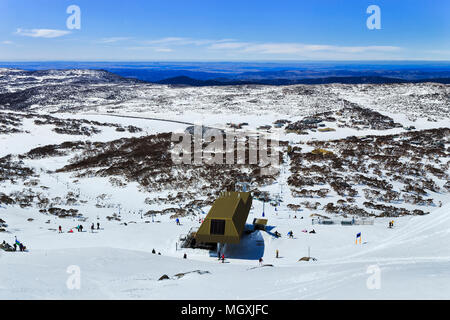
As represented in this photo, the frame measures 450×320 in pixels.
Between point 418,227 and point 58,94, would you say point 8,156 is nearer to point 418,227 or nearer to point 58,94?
point 418,227

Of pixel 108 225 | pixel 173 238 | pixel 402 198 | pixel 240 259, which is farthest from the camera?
pixel 402 198

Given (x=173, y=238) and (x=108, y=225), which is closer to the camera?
(x=173, y=238)

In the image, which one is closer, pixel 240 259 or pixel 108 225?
pixel 240 259

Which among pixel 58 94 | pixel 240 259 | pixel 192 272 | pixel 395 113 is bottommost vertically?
pixel 240 259

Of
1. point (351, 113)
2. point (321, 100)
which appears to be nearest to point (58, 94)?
point (321, 100)

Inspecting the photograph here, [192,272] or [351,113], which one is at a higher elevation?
[351,113]

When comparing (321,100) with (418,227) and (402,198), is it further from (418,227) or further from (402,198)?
(418,227)
